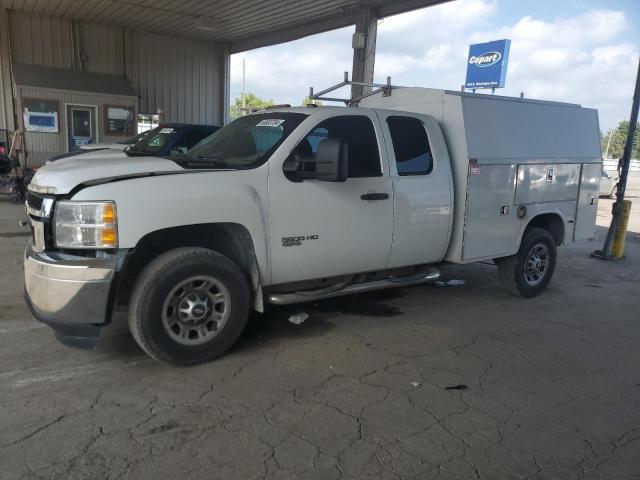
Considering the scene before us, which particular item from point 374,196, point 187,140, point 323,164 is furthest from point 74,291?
point 187,140

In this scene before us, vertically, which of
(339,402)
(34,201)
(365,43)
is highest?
(365,43)

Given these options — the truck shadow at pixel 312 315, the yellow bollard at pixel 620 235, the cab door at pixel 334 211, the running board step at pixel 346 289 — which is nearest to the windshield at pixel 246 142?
the cab door at pixel 334 211

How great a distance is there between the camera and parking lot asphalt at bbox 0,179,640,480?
288cm

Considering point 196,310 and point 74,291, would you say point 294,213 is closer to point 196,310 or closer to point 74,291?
point 196,310

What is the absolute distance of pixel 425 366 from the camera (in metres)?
4.21

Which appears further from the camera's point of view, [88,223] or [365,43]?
[365,43]

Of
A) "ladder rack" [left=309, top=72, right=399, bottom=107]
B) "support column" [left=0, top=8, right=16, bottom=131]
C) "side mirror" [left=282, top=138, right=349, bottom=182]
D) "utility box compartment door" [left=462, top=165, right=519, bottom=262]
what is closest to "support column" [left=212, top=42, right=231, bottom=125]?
"support column" [left=0, top=8, right=16, bottom=131]

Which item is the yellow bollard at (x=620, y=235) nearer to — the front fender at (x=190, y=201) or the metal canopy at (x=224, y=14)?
the metal canopy at (x=224, y=14)

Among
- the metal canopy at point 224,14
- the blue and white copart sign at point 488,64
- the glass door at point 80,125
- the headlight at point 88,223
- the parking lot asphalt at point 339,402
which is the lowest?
the parking lot asphalt at point 339,402

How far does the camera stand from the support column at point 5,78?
15.6 meters

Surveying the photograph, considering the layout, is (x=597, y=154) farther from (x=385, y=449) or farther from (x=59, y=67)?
(x=59, y=67)

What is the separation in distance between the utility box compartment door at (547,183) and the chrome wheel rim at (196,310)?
3.59 m

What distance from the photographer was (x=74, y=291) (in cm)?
350

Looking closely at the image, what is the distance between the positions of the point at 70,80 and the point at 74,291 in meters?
14.6
